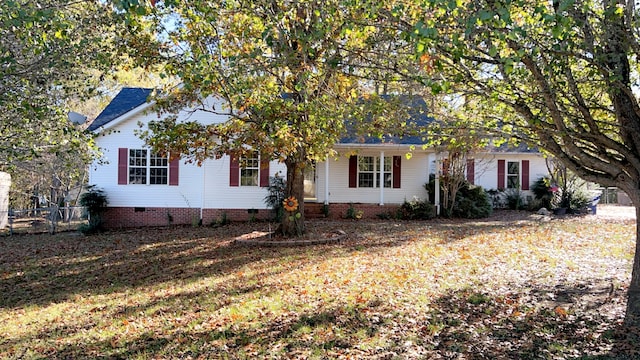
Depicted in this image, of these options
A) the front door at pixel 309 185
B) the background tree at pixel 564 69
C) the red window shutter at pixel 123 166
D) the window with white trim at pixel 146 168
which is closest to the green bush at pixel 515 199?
the front door at pixel 309 185

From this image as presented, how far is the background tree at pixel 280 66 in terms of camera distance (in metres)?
6.18

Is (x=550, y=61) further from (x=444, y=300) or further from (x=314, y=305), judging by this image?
(x=314, y=305)

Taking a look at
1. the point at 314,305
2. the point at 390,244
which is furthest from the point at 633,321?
the point at 390,244

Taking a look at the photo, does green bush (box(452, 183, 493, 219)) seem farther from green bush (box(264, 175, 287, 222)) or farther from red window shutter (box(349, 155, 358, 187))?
green bush (box(264, 175, 287, 222))

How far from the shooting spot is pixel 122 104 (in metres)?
17.6

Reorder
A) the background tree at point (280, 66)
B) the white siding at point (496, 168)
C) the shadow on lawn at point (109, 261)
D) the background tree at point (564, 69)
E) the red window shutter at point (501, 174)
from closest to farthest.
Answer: the background tree at point (564, 69) < the background tree at point (280, 66) < the shadow on lawn at point (109, 261) < the white siding at point (496, 168) < the red window shutter at point (501, 174)

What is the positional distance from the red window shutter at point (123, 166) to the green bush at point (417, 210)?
9.96 m

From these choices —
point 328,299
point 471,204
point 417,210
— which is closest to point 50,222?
point 417,210

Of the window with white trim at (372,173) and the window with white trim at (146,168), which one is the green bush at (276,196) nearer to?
the window with white trim at (372,173)

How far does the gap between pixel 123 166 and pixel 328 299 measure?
11884 millimetres

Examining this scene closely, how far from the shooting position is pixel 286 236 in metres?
12.0

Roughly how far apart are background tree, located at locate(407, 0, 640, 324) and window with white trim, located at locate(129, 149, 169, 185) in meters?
12.4

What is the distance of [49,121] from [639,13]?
8.69 meters

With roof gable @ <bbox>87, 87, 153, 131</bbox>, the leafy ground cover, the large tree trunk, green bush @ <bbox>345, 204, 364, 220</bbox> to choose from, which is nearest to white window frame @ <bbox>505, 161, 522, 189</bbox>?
green bush @ <bbox>345, 204, 364, 220</bbox>
